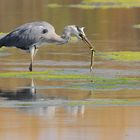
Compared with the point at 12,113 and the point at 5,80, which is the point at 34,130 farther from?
the point at 5,80

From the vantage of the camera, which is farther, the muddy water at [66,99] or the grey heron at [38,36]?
the grey heron at [38,36]

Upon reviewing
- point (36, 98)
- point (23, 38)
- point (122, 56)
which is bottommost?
point (36, 98)

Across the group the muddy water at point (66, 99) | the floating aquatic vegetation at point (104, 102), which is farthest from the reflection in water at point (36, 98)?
the floating aquatic vegetation at point (104, 102)

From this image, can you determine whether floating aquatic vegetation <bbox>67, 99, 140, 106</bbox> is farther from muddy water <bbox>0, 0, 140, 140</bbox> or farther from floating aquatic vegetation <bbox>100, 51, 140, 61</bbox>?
floating aquatic vegetation <bbox>100, 51, 140, 61</bbox>

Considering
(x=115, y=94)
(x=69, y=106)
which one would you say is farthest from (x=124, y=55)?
(x=69, y=106)

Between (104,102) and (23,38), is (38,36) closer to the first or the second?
(23,38)

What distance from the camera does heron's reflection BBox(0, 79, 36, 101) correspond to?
56.6 feet

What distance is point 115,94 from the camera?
57.6ft

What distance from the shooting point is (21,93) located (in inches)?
701

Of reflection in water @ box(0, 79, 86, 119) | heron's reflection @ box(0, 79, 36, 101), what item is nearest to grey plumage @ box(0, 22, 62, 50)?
reflection in water @ box(0, 79, 86, 119)

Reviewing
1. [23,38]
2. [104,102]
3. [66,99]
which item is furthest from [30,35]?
[104,102]

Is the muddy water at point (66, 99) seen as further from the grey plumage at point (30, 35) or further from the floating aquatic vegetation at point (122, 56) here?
the grey plumage at point (30, 35)

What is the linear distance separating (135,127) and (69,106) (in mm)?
2546

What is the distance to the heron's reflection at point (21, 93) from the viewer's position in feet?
56.6
